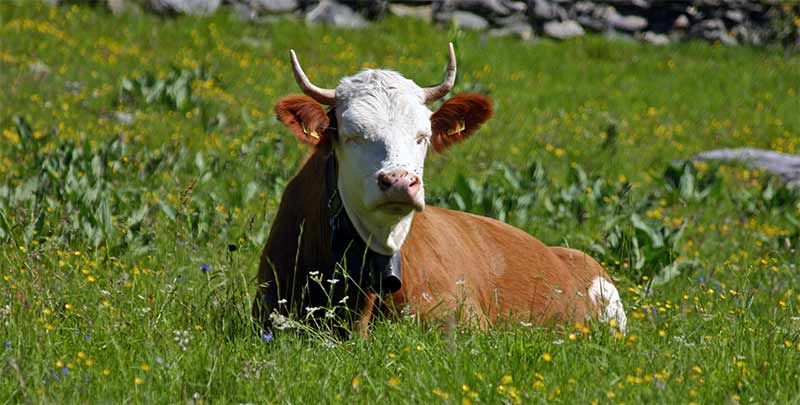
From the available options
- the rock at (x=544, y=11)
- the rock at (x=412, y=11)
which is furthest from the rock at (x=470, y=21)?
the rock at (x=544, y=11)

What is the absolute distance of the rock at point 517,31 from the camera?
19.5 m

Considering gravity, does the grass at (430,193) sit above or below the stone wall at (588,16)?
above

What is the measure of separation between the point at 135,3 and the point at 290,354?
13301mm

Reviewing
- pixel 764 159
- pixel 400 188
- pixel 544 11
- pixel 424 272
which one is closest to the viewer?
pixel 400 188

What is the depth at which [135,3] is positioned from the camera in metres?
17.0

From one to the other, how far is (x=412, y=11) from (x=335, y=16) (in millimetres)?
1728

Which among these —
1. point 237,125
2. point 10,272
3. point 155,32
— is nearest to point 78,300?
point 10,272

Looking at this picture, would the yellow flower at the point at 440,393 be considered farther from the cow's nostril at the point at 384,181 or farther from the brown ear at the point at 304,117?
the brown ear at the point at 304,117

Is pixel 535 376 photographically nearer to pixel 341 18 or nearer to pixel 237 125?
pixel 237 125

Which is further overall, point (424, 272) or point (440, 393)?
point (424, 272)

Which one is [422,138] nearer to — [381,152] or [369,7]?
[381,152]

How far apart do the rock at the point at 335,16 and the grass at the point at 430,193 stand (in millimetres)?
430

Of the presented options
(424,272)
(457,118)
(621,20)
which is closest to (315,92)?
(457,118)

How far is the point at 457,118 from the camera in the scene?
Result: 5922 mm
